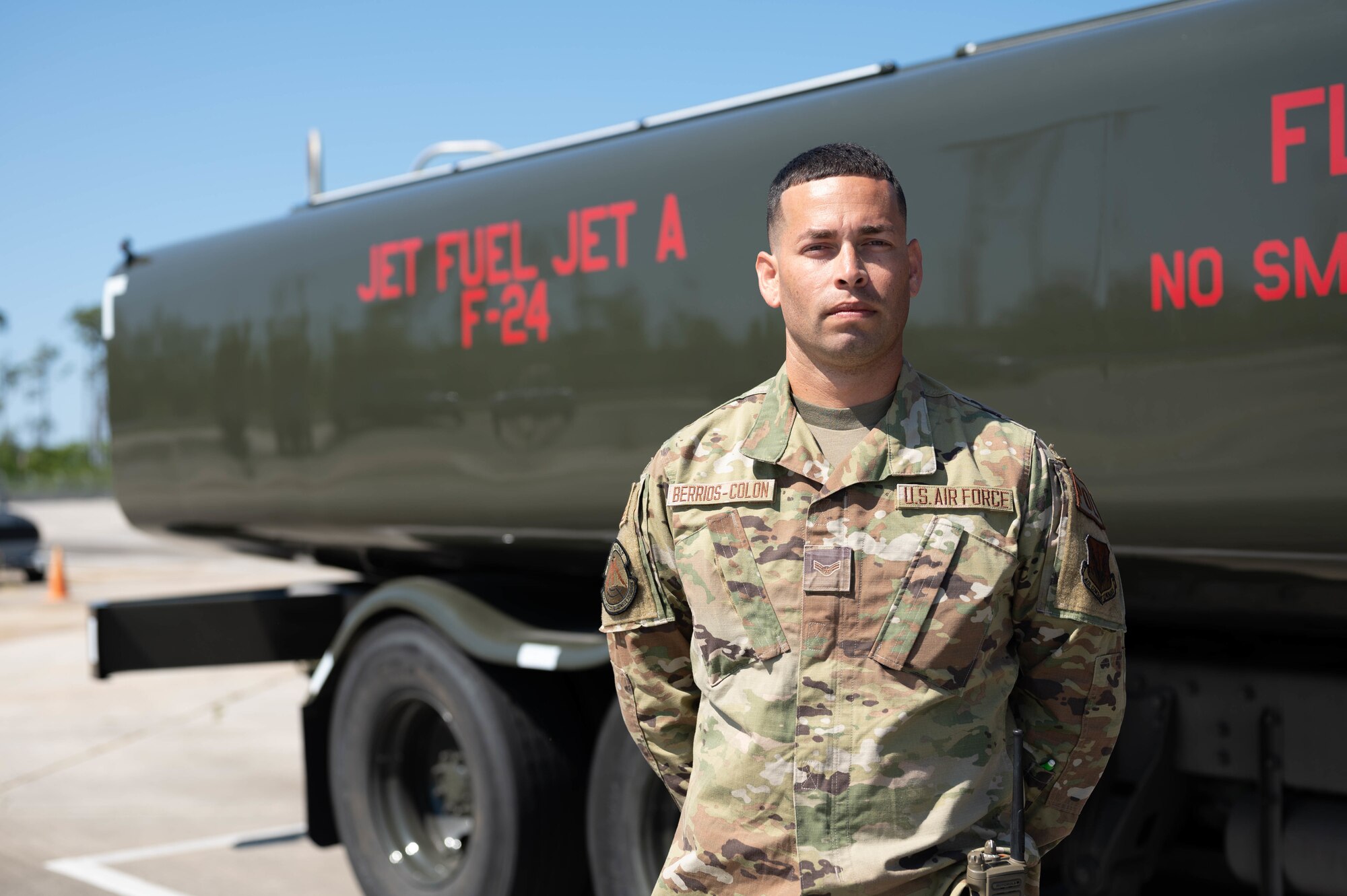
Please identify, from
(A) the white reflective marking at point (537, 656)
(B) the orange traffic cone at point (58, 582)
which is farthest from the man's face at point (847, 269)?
(B) the orange traffic cone at point (58, 582)

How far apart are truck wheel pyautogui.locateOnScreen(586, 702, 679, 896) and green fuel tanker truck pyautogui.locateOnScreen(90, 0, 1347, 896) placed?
0.04 feet

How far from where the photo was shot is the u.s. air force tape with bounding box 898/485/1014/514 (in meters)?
2.05

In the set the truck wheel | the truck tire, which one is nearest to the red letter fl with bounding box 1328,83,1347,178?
the truck wheel

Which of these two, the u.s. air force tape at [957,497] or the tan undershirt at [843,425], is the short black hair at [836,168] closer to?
the tan undershirt at [843,425]

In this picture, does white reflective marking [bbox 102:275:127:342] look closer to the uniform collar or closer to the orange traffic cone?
the uniform collar

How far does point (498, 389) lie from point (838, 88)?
4.52 ft

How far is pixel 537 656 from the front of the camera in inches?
168

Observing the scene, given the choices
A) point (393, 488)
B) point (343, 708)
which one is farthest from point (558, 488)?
point (343, 708)

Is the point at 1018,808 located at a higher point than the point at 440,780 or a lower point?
higher

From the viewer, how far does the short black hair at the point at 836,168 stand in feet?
6.77

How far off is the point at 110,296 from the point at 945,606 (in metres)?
4.60

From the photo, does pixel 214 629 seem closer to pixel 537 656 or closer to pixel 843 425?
pixel 537 656

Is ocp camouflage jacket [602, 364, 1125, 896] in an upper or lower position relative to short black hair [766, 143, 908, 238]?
lower

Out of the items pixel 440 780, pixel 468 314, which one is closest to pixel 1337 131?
pixel 468 314
